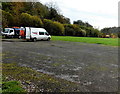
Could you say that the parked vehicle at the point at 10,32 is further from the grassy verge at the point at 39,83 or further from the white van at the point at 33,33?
the grassy verge at the point at 39,83

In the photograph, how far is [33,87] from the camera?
3.34m

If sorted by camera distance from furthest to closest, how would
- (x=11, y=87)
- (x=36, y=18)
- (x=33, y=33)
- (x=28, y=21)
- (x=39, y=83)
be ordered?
(x=36, y=18), (x=28, y=21), (x=33, y=33), (x=39, y=83), (x=11, y=87)

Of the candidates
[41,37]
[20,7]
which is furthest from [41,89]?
[20,7]

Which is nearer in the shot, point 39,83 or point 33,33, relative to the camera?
point 39,83

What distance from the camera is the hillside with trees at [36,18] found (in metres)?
34.8

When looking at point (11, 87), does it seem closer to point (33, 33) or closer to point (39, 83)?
point (39, 83)

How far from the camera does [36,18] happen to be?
37.1 metres

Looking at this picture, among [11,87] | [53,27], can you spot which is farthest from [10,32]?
[11,87]

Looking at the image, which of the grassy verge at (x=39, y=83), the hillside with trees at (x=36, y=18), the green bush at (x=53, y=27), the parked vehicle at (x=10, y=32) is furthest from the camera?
the green bush at (x=53, y=27)

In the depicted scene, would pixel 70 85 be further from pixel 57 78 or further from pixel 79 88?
pixel 57 78

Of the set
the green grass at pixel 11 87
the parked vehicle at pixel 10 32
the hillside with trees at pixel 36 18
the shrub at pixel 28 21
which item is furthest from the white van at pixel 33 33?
the green grass at pixel 11 87

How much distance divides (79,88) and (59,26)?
3975 centimetres

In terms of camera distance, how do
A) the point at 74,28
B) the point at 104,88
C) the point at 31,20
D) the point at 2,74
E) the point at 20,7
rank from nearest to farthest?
the point at 104,88, the point at 2,74, the point at 31,20, the point at 20,7, the point at 74,28

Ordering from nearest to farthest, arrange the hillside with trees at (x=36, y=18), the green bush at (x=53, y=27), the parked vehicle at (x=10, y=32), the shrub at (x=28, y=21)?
the parked vehicle at (x=10, y=32), the hillside with trees at (x=36, y=18), the shrub at (x=28, y=21), the green bush at (x=53, y=27)
